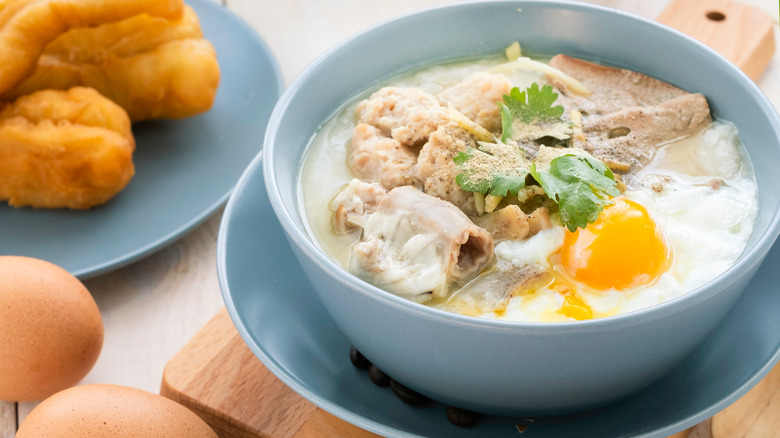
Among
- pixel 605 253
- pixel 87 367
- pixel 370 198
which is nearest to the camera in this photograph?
pixel 605 253

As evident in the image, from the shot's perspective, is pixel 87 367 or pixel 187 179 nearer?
pixel 87 367

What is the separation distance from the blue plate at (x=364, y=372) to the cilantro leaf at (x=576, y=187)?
1.57 ft

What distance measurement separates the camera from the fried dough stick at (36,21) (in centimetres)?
310

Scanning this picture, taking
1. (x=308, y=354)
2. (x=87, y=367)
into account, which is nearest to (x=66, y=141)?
(x=87, y=367)

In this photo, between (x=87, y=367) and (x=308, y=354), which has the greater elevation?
(x=308, y=354)

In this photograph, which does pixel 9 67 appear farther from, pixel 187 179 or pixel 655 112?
pixel 655 112

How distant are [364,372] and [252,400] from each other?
0.35m

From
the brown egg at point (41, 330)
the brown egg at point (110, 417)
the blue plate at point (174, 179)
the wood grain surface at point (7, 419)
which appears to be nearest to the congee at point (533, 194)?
the brown egg at point (110, 417)

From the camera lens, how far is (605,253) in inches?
79.1

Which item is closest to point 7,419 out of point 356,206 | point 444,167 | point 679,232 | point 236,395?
point 236,395

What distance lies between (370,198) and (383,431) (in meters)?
0.63

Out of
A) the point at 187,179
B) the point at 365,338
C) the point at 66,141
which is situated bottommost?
the point at 187,179

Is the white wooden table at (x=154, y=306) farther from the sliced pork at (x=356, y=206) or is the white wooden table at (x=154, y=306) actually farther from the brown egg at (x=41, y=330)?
the sliced pork at (x=356, y=206)

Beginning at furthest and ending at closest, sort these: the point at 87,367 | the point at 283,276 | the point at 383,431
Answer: the point at 87,367
the point at 283,276
the point at 383,431
